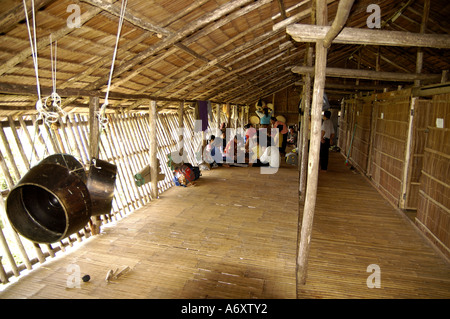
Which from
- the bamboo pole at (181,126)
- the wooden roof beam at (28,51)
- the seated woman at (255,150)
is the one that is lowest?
the seated woman at (255,150)

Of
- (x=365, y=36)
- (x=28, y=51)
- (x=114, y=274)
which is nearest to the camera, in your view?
(x=28, y=51)

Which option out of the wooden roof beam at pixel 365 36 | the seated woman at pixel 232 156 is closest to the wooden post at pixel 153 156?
the seated woman at pixel 232 156

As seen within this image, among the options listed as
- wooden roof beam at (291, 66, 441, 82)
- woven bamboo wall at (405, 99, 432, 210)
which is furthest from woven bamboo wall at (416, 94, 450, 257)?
wooden roof beam at (291, 66, 441, 82)

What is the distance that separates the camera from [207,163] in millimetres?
9219

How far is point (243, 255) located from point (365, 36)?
307 cm

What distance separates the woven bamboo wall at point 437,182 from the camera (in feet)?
13.0

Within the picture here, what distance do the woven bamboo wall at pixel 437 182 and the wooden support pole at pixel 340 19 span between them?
252cm

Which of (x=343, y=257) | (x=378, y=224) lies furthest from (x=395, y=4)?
(x=343, y=257)

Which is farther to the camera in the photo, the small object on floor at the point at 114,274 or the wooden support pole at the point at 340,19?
the small object on floor at the point at 114,274

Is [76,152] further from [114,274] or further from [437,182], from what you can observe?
[437,182]

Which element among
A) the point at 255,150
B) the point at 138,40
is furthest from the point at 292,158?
the point at 138,40

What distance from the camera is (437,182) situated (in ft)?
13.8

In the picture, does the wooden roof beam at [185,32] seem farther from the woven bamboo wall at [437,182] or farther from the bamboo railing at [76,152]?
the woven bamboo wall at [437,182]

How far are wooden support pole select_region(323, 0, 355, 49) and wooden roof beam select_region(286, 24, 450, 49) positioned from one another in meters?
0.11
